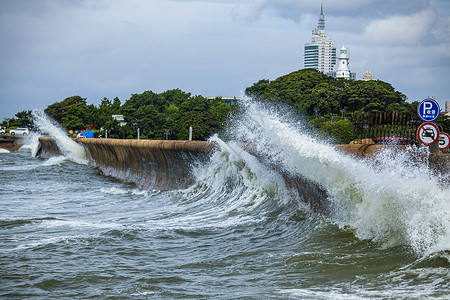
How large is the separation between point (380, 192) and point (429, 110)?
2.31 m

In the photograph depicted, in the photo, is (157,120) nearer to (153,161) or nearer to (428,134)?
(153,161)

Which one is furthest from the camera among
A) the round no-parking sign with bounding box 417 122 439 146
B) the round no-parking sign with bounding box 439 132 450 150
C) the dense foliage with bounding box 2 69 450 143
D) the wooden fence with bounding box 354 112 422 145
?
the dense foliage with bounding box 2 69 450 143

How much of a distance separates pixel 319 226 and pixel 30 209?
218 inches

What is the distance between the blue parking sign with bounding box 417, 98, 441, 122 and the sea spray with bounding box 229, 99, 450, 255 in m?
1.43

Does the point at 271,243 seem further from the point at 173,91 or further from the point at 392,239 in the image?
the point at 173,91

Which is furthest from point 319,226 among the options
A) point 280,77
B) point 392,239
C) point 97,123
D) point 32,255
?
point 280,77

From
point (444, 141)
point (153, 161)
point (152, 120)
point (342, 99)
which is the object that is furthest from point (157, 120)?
point (444, 141)

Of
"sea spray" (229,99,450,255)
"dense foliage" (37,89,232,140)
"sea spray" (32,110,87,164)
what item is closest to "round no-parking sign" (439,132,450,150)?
"sea spray" (229,99,450,255)

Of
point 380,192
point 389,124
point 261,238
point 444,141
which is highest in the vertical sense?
point 389,124

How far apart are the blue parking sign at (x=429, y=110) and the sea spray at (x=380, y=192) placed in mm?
1433

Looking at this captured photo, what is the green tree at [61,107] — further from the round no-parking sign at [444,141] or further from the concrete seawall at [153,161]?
the round no-parking sign at [444,141]

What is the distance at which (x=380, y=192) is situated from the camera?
6.44m

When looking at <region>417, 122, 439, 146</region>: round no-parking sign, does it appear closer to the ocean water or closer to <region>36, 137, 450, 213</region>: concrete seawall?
<region>36, 137, 450, 213</region>: concrete seawall

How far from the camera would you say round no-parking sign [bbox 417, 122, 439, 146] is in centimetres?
734
